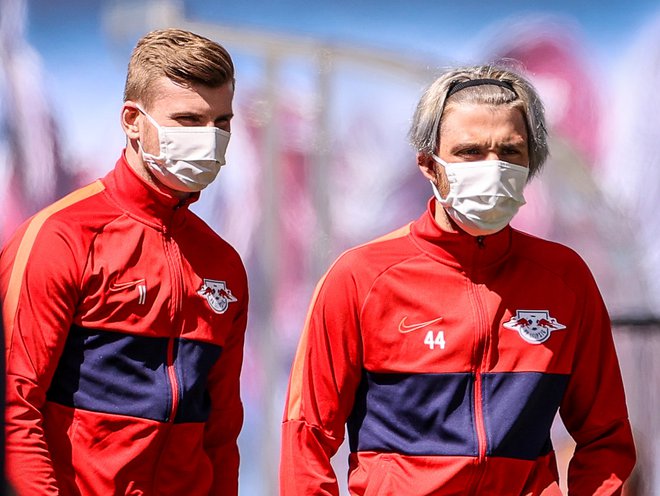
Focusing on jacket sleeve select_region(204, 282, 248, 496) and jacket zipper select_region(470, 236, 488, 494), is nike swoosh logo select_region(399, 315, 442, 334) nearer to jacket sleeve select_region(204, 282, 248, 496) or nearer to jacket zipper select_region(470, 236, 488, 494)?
jacket zipper select_region(470, 236, 488, 494)

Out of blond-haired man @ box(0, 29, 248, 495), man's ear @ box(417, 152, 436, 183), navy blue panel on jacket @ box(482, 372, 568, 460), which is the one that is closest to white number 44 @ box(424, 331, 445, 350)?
navy blue panel on jacket @ box(482, 372, 568, 460)

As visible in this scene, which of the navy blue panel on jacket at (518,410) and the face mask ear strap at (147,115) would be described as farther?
the face mask ear strap at (147,115)

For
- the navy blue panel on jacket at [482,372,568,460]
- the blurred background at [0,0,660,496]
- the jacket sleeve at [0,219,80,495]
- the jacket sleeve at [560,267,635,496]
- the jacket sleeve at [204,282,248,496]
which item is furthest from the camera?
the blurred background at [0,0,660,496]

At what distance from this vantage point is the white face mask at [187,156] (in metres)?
2.90

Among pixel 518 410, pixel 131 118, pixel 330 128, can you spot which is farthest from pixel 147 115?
pixel 330 128

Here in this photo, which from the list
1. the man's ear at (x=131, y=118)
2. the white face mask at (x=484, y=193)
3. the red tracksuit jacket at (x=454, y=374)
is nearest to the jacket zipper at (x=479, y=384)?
the red tracksuit jacket at (x=454, y=374)

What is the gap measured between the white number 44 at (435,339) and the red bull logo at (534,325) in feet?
0.46

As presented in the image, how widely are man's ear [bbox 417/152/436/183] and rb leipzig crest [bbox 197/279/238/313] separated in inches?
20.6

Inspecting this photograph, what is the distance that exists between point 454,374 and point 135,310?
→ 0.69 metres

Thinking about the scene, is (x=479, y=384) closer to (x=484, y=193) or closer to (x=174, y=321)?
(x=484, y=193)

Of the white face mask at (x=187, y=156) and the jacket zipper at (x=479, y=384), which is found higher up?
the white face mask at (x=187, y=156)

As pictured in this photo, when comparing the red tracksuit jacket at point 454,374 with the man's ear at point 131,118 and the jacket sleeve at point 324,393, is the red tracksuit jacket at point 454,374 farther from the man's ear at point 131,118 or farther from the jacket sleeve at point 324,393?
the man's ear at point 131,118

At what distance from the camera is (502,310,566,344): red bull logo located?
2.88m

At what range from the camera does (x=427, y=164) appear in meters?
2.96
